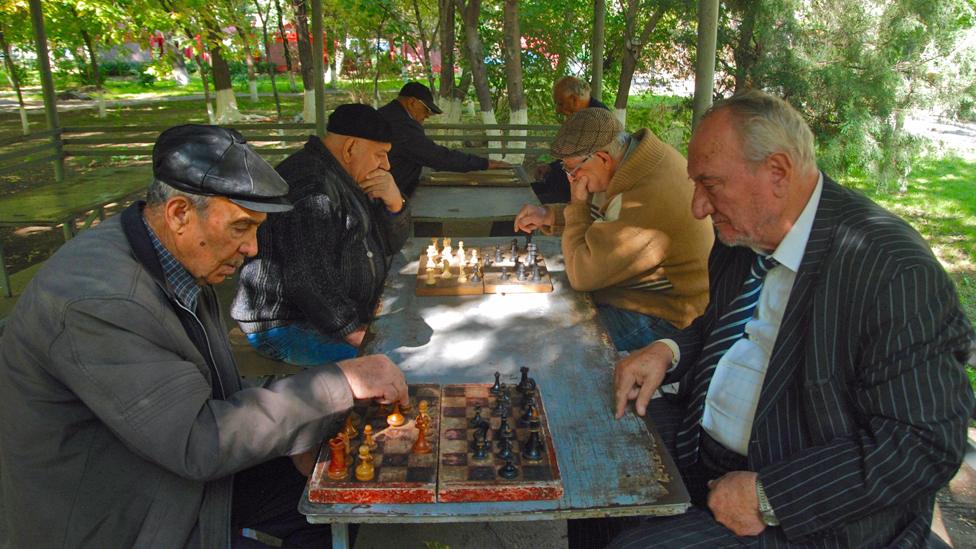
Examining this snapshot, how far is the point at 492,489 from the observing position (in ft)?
5.21

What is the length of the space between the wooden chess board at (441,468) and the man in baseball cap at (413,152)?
3805 mm

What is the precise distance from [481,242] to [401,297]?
0.95 meters

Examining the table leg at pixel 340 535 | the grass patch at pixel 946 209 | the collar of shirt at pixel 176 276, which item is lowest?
the grass patch at pixel 946 209

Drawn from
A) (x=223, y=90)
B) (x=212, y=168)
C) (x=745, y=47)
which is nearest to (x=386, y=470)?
(x=212, y=168)

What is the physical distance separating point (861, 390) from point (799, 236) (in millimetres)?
464

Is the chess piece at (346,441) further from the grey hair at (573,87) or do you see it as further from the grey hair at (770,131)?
the grey hair at (573,87)

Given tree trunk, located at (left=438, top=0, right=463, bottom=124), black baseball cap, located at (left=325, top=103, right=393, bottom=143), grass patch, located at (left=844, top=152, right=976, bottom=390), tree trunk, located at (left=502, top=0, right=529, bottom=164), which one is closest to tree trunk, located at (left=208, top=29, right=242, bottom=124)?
tree trunk, located at (left=438, top=0, right=463, bottom=124)

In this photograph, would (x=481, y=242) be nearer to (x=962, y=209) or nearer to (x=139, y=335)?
(x=139, y=335)

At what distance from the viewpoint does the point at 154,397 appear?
5.06 ft

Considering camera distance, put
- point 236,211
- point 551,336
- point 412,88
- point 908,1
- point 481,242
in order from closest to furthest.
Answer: point 236,211, point 551,336, point 481,242, point 412,88, point 908,1

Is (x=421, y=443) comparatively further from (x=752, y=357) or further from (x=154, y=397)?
(x=752, y=357)

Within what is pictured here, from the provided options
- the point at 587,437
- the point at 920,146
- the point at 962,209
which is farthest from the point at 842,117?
the point at 587,437

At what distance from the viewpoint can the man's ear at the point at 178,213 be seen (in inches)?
68.3

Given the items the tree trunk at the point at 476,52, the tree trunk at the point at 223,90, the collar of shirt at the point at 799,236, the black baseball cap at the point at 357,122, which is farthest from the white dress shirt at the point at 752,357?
the tree trunk at the point at 223,90
